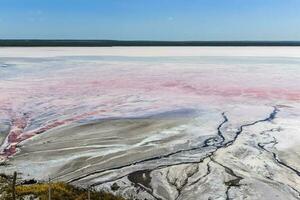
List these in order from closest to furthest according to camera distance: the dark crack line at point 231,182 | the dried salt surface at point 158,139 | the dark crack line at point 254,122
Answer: the dark crack line at point 231,182 < the dried salt surface at point 158,139 < the dark crack line at point 254,122

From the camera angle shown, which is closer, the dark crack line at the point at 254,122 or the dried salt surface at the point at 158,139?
the dried salt surface at the point at 158,139

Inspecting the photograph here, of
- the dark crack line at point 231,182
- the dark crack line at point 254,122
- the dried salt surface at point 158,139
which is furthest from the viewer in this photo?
the dark crack line at point 254,122

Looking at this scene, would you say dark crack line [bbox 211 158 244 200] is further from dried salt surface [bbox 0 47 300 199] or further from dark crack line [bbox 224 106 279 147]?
dark crack line [bbox 224 106 279 147]

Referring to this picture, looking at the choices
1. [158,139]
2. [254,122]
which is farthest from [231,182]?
[254,122]

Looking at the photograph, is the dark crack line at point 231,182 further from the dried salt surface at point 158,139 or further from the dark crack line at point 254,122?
the dark crack line at point 254,122

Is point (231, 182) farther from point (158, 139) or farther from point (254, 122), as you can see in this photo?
point (254, 122)

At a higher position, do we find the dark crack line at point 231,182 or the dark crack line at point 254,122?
the dark crack line at point 231,182

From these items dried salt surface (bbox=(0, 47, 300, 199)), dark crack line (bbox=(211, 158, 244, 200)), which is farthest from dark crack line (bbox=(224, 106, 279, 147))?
dark crack line (bbox=(211, 158, 244, 200))

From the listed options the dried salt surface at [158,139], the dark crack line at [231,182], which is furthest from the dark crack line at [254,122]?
the dark crack line at [231,182]

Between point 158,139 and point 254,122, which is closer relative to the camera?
point 158,139
